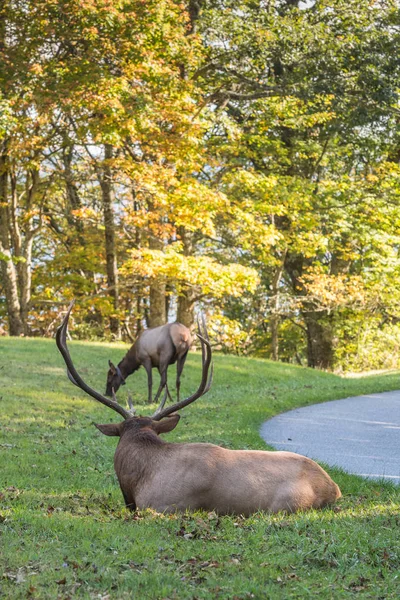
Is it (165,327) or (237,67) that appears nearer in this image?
(165,327)

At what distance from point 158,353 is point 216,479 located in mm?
10112

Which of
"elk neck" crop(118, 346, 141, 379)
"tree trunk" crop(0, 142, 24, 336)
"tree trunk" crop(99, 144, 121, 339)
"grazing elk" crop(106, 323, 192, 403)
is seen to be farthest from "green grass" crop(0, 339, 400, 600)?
"tree trunk" crop(99, 144, 121, 339)

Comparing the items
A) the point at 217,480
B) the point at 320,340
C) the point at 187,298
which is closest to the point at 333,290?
the point at 320,340

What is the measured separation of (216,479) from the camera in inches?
260

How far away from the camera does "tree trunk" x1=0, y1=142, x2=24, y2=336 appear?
1164 inches

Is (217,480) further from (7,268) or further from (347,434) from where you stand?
(7,268)

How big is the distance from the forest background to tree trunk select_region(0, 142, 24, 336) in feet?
0.26

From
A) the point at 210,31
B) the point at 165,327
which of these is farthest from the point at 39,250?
the point at 165,327

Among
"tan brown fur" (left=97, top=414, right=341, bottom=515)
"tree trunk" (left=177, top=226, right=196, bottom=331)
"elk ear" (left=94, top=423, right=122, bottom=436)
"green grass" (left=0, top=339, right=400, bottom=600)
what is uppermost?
"tree trunk" (left=177, top=226, right=196, bottom=331)

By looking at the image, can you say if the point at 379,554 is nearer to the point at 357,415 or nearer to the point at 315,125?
the point at 357,415

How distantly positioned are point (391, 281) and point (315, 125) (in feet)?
22.6

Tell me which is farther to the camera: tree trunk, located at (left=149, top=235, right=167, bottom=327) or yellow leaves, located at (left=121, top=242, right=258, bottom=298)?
tree trunk, located at (left=149, top=235, right=167, bottom=327)

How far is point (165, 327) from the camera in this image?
54.5 feet

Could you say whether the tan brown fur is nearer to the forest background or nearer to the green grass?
the green grass
